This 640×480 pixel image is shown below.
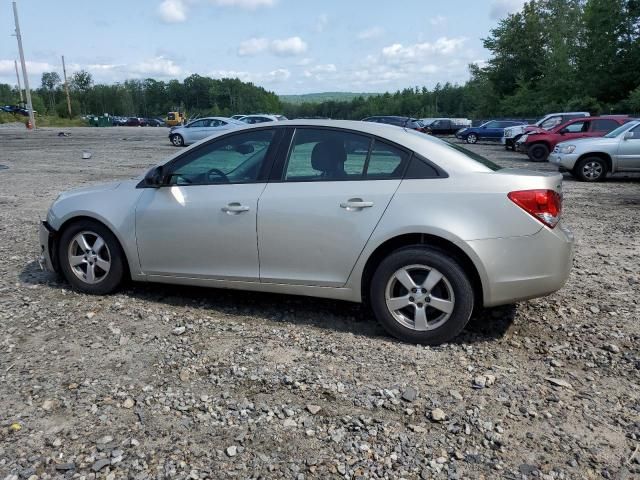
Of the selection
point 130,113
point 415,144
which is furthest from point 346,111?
point 415,144

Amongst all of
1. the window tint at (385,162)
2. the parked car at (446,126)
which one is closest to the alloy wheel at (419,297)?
the window tint at (385,162)

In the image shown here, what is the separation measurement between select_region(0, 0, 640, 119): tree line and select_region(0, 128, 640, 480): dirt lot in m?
36.6

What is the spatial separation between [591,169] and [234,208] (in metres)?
12.5

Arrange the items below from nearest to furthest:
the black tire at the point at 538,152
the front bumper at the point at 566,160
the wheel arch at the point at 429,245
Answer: the wheel arch at the point at 429,245, the front bumper at the point at 566,160, the black tire at the point at 538,152

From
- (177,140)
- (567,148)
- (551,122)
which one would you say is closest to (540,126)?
(551,122)

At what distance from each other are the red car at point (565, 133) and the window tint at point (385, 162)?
17407mm

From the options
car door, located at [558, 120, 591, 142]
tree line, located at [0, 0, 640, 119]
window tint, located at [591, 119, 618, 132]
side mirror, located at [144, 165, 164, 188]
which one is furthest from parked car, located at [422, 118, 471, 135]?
side mirror, located at [144, 165, 164, 188]

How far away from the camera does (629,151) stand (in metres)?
13.6

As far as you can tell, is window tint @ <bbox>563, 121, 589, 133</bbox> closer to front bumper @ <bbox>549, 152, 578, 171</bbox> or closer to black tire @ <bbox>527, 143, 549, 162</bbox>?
black tire @ <bbox>527, 143, 549, 162</bbox>

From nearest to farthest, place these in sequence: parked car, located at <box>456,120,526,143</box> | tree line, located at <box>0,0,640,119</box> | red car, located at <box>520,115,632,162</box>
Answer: red car, located at <box>520,115,632,162</box> → parked car, located at <box>456,120,526,143</box> → tree line, located at <box>0,0,640,119</box>

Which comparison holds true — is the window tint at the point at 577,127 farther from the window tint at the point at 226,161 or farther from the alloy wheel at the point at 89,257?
the alloy wheel at the point at 89,257

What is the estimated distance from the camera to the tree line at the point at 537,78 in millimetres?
40312

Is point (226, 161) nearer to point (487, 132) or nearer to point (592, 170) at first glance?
point (592, 170)

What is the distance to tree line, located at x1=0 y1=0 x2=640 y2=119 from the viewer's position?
4031cm
